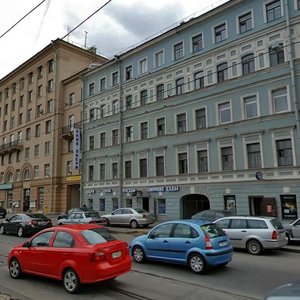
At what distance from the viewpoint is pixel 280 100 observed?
903 inches

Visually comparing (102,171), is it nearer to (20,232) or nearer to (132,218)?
(132,218)

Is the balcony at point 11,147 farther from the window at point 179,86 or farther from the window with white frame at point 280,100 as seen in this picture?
the window with white frame at point 280,100

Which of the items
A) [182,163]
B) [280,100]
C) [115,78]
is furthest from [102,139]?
[280,100]

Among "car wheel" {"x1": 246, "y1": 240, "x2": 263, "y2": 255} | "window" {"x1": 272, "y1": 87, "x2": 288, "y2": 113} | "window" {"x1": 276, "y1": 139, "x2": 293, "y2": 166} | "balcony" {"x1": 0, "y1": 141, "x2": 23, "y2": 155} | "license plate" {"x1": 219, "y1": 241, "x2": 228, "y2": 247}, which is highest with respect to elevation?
"balcony" {"x1": 0, "y1": 141, "x2": 23, "y2": 155}

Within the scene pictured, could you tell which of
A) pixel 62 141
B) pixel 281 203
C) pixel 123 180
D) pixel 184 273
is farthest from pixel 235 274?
pixel 62 141

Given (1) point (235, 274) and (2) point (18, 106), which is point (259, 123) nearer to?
(1) point (235, 274)

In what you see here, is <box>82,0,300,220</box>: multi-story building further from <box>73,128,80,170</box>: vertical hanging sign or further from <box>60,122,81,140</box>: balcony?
<box>60,122,81,140</box>: balcony

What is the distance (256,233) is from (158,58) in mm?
22094

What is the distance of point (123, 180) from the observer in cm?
3284

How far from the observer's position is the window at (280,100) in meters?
22.6

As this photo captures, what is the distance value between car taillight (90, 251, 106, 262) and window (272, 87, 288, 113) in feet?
60.9

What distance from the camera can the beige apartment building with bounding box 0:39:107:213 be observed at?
138ft

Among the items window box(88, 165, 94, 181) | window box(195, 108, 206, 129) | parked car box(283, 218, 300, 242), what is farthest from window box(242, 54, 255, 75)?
window box(88, 165, 94, 181)

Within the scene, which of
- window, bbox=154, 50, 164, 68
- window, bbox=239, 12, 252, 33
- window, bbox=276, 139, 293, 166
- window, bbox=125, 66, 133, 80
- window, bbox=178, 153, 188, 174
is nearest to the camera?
window, bbox=276, 139, 293, 166
